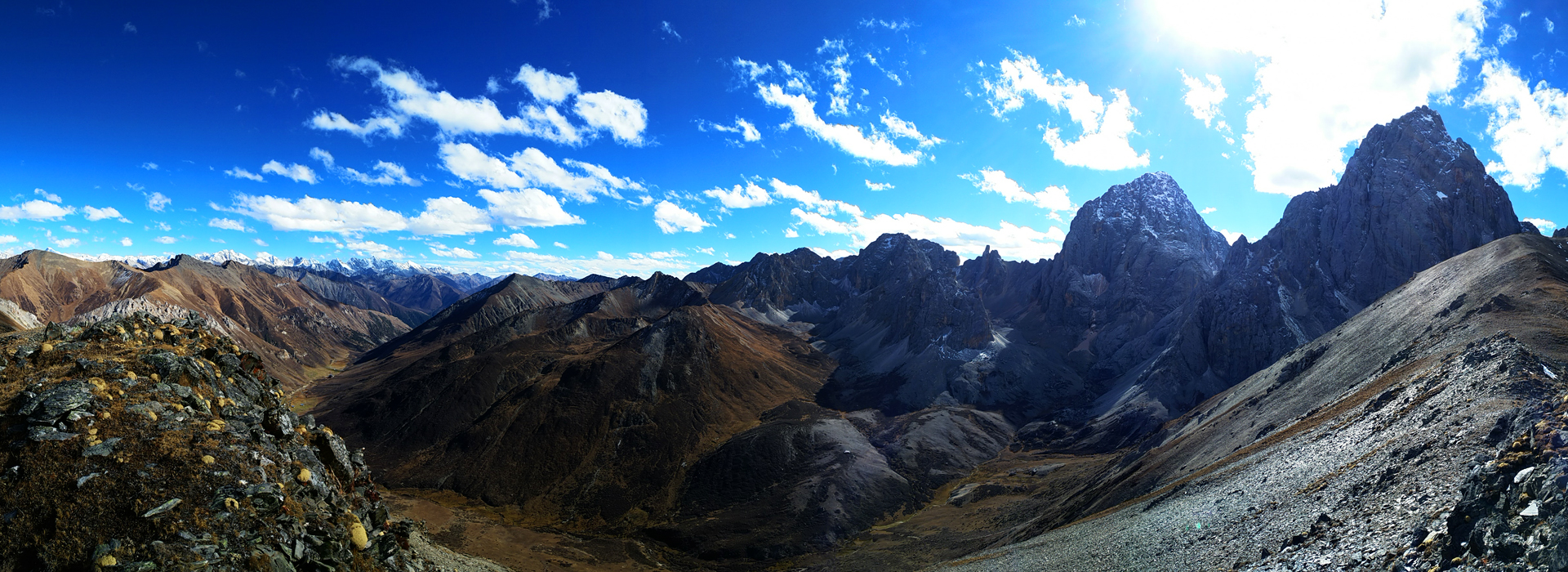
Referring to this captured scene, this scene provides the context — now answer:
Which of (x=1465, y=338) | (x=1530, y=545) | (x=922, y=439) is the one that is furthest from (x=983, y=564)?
(x=922, y=439)

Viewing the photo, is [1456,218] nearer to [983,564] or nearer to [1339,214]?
[1339,214]

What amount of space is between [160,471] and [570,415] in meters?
96.8

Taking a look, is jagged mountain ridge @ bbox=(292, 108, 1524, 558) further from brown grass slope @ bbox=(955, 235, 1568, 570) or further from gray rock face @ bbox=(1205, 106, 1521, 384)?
brown grass slope @ bbox=(955, 235, 1568, 570)

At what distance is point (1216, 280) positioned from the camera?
6166 inches

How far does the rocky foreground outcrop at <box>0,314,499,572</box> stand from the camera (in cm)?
1417

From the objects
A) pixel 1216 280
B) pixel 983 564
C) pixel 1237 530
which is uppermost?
pixel 1216 280

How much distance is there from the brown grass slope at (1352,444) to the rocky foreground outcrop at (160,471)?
1536 inches

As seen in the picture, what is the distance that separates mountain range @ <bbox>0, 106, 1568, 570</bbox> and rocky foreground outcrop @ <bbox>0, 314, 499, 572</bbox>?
371 inches

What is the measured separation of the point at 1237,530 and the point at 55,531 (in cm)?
4812

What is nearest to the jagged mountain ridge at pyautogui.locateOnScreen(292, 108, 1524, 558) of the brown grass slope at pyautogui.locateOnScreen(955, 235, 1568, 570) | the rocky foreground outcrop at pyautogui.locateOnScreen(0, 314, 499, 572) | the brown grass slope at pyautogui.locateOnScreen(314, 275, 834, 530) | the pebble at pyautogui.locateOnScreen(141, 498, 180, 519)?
the brown grass slope at pyautogui.locateOnScreen(314, 275, 834, 530)

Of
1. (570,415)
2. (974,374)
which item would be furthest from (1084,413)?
(570,415)

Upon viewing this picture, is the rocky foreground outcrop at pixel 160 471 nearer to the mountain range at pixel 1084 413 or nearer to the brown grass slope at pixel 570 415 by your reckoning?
the mountain range at pixel 1084 413

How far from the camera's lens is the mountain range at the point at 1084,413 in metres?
28.7

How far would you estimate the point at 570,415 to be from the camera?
354ft
